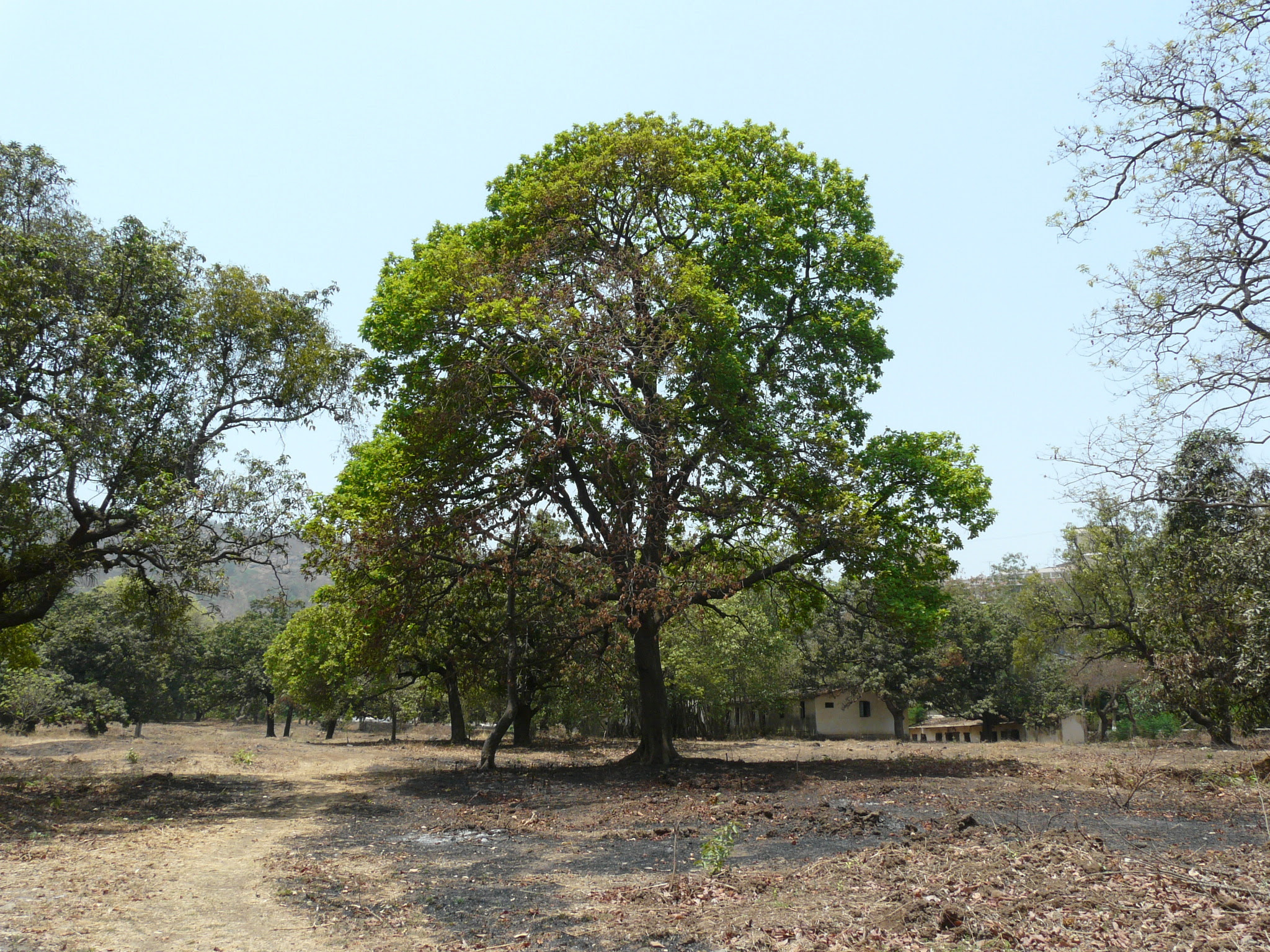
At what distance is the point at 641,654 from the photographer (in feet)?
60.6

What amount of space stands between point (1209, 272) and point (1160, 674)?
791 inches

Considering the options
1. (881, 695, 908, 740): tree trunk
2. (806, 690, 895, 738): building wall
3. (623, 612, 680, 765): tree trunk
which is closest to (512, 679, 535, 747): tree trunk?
(623, 612, 680, 765): tree trunk

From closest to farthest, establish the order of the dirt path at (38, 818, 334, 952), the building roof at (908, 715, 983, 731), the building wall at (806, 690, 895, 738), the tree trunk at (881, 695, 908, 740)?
the dirt path at (38, 818, 334, 952)
the tree trunk at (881, 695, 908, 740)
the building wall at (806, 690, 895, 738)
the building roof at (908, 715, 983, 731)

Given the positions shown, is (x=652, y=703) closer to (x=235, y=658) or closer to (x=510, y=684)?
(x=510, y=684)

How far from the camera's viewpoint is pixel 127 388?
43.7 feet

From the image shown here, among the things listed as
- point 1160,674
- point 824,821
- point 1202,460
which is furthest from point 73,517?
point 1160,674

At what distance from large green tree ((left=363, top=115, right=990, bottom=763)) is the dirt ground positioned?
422 cm

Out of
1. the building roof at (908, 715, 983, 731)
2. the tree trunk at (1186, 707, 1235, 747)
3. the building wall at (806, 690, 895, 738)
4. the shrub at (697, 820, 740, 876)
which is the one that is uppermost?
the shrub at (697, 820, 740, 876)

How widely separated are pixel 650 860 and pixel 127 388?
11.2 metres

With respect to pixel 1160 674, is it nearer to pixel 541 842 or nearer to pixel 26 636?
pixel 541 842

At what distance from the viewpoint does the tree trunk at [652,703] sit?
18438mm

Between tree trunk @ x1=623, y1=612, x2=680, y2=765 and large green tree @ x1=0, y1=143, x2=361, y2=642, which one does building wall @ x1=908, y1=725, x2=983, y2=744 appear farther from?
large green tree @ x1=0, y1=143, x2=361, y2=642

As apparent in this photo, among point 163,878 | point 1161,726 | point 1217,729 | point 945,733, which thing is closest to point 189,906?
point 163,878

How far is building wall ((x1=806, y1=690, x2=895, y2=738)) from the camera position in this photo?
173 ft
